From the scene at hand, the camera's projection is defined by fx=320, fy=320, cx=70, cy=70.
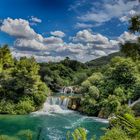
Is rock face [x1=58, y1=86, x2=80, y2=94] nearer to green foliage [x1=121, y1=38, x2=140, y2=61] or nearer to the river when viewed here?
the river

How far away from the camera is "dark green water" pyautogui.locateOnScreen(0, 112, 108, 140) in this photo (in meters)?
24.4

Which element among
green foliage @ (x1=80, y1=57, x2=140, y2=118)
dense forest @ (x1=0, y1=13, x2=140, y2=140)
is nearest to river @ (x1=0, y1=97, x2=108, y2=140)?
dense forest @ (x1=0, y1=13, x2=140, y2=140)

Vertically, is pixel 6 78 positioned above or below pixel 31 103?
above

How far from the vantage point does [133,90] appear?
112 feet

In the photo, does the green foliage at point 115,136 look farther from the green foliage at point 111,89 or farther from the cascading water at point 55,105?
the cascading water at point 55,105

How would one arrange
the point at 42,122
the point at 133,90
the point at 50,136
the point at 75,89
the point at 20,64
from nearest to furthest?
the point at 50,136, the point at 42,122, the point at 133,90, the point at 20,64, the point at 75,89

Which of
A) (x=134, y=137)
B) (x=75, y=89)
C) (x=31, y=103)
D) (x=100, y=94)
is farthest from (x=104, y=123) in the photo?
(x=134, y=137)

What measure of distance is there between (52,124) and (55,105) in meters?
8.78

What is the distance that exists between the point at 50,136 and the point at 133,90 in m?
13.8

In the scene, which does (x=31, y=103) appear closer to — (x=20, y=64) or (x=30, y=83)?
(x=30, y=83)

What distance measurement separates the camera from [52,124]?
27.9 m

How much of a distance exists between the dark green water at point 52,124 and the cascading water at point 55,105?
2043mm

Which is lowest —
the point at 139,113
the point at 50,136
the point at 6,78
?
the point at 50,136

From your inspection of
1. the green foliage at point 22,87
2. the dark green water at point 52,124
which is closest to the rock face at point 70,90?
the green foliage at point 22,87
